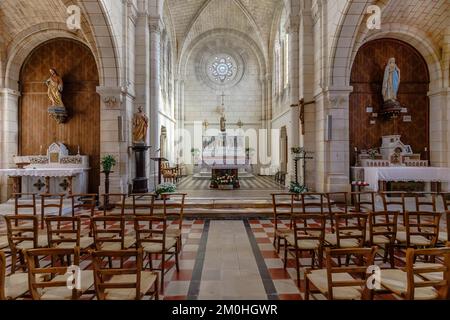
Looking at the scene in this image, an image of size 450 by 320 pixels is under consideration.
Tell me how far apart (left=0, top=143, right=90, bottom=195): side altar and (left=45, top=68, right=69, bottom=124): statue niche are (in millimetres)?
1044

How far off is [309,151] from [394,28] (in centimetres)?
503

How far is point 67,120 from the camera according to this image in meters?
10.7

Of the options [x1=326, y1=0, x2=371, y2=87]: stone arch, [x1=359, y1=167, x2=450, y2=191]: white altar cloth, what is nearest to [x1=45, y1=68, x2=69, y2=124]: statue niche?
[x1=326, y1=0, x2=371, y2=87]: stone arch

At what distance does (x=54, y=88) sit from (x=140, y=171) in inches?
158

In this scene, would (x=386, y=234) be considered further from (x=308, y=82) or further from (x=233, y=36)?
(x=233, y=36)

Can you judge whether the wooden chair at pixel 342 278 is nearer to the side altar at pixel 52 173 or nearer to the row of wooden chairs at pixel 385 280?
the row of wooden chairs at pixel 385 280

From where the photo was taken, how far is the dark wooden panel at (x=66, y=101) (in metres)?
10.7

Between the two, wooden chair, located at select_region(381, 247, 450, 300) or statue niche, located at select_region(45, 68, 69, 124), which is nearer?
wooden chair, located at select_region(381, 247, 450, 300)

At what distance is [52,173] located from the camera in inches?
356

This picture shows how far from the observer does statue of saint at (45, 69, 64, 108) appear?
10.2m

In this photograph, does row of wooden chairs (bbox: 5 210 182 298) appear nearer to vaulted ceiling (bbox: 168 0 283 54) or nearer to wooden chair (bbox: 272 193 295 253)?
wooden chair (bbox: 272 193 295 253)

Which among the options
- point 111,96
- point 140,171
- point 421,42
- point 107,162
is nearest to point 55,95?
point 111,96

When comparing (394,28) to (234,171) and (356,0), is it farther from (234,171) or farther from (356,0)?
(234,171)
